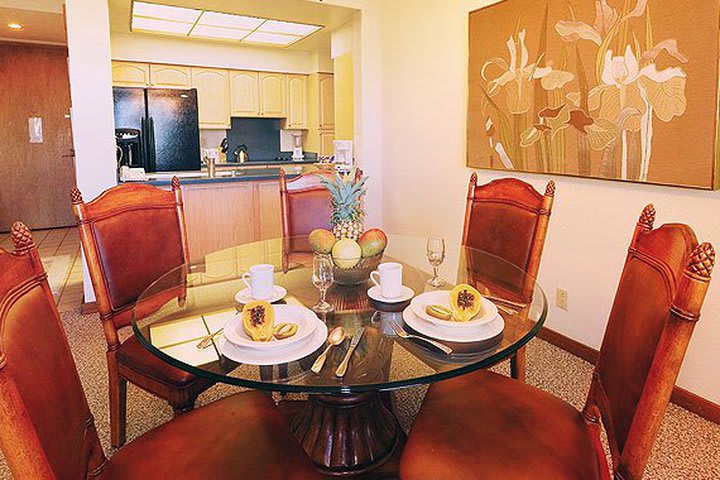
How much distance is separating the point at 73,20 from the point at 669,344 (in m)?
3.70

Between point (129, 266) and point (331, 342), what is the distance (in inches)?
42.1

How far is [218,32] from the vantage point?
18.7 feet

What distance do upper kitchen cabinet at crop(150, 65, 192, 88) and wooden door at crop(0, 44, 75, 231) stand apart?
1584 mm

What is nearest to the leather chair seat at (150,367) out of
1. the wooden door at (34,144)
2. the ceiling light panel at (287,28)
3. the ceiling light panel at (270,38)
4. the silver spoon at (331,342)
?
the silver spoon at (331,342)

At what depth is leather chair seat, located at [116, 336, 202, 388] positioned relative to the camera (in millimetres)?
1603

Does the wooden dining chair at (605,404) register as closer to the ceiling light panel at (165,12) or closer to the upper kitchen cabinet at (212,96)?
the ceiling light panel at (165,12)

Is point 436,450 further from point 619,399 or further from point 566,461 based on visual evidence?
point 619,399

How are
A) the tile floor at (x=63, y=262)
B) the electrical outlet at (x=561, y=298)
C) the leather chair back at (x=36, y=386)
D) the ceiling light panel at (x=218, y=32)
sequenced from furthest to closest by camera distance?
the ceiling light panel at (x=218, y=32)
the tile floor at (x=63, y=262)
the electrical outlet at (x=561, y=298)
the leather chair back at (x=36, y=386)

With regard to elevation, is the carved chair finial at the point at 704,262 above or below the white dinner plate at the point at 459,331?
above

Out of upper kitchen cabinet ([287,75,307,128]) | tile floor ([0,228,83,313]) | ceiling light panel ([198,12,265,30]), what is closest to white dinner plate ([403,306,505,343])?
tile floor ([0,228,83,313])

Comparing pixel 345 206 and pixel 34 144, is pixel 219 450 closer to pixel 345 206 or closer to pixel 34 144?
pixel 345 206

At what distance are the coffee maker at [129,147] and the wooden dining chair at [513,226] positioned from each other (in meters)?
3.38

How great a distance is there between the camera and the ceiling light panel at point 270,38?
583 centimetres

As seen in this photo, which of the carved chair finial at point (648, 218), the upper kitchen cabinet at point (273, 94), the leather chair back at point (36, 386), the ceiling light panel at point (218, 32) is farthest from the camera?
the upper kitchen cabinet at point (273, 94)
